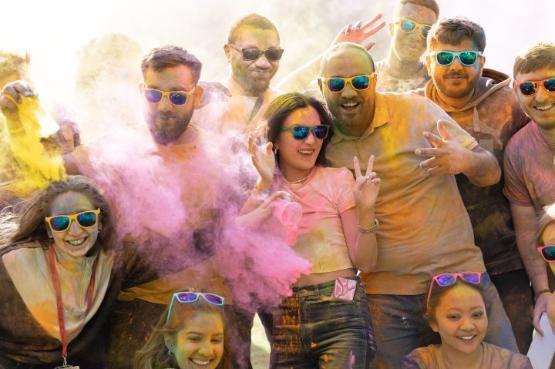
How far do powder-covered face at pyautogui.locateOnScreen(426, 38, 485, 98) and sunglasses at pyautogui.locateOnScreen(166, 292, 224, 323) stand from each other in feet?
6.00

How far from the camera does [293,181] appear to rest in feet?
16.9

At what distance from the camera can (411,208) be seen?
17.0ft

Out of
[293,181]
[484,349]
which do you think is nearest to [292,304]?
[293,181]

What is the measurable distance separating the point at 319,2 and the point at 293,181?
6989 mm

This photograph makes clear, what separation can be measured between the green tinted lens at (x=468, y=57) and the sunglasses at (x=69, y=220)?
227 centimetres

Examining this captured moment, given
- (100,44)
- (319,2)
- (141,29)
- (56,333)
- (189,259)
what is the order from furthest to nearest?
1. (319,2)
2. (141,29)
3. (100,44)
4. (189,259)
5. (56,333)

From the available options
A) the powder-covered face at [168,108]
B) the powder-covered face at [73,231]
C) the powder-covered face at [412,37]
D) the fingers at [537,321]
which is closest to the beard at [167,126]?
the powder-covered face at [168,108]

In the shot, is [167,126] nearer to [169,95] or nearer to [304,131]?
[169,95]

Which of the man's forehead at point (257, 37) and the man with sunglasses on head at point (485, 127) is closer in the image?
the man with sunglasses on head at point (485, 127)

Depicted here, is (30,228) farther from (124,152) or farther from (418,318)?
(418,318)

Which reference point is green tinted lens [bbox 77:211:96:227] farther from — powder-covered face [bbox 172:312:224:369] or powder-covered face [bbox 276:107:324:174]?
powder-covered face [bbox 276:107:324:174]

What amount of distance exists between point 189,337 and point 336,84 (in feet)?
5.12

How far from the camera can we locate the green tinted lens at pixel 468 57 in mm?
5453

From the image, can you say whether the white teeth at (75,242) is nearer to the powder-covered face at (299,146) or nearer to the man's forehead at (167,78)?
the man's forehead at (167,78)
